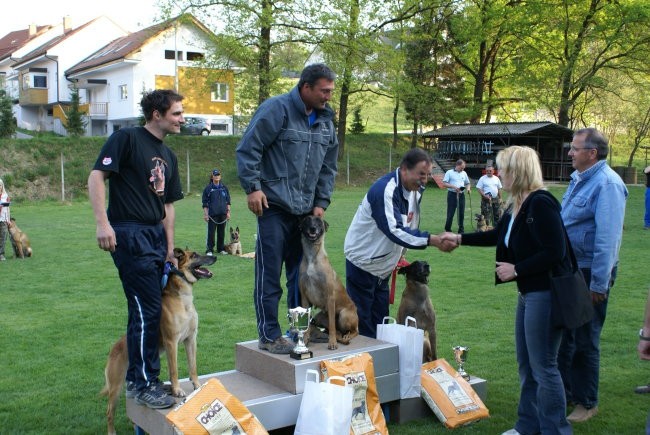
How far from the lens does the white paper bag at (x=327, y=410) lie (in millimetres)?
3926

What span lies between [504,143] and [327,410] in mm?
32401

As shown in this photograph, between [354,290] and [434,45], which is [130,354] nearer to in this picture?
[354,290]

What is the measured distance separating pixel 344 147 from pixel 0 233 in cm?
2566

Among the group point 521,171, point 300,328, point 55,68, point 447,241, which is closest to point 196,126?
point 55,68

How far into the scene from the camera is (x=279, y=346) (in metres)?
4.77

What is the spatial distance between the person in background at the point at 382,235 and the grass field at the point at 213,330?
1.14 metres

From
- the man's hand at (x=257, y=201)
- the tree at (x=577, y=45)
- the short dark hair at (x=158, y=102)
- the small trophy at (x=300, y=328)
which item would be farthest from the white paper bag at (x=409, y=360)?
Result: the tree at (x=577, y=45)

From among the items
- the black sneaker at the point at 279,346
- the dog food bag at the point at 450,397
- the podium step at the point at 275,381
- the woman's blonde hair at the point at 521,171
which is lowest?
the dog food bag at the point at 450,397

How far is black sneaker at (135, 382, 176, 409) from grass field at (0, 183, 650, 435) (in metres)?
0.72

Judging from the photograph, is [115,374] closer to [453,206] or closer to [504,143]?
[453,206]

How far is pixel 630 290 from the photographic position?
9.47 m

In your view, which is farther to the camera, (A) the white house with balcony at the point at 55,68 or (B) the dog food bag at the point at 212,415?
(A) the white house with balcony at the point at 55,68

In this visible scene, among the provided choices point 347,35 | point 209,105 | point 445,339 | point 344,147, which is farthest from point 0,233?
point 209,105

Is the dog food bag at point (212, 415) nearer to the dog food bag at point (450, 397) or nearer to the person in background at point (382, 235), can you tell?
the dog food bag at point (450, 397)
